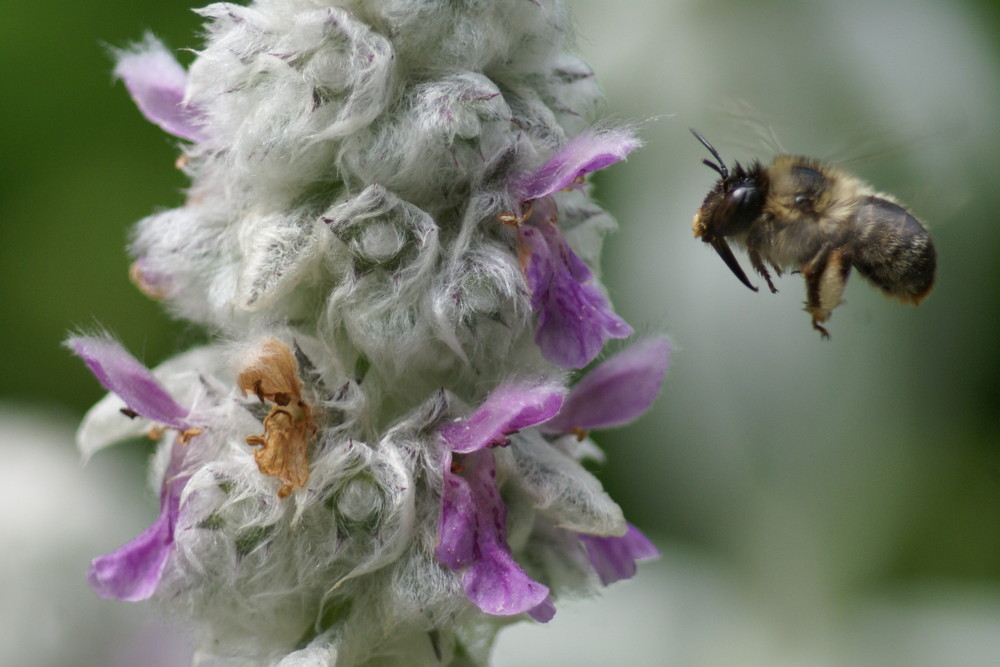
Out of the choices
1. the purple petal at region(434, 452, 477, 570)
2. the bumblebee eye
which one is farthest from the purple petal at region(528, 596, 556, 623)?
the bumblebee eye

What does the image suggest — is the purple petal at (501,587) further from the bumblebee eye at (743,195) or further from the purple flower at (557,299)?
the bumblebee eye at (743,195)

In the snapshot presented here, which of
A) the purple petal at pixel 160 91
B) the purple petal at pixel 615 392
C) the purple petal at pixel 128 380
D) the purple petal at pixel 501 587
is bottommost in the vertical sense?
the purple petal at pixel 128 380

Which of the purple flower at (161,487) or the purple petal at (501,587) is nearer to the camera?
the purple petal at (501,587)

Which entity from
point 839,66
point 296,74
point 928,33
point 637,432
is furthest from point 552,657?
point 928,33

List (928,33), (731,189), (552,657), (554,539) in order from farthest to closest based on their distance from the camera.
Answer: (928,33) → (552,657) → (731,189) → (554,539)

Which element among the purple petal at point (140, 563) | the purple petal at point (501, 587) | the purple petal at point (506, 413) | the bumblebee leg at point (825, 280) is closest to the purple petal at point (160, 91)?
the purple petal at point (140, 563)

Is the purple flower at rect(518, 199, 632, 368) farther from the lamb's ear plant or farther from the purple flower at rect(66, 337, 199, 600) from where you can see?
the purple flower at rect(66, 337, 199, 600)

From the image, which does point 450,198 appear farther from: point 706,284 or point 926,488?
point 926,488
